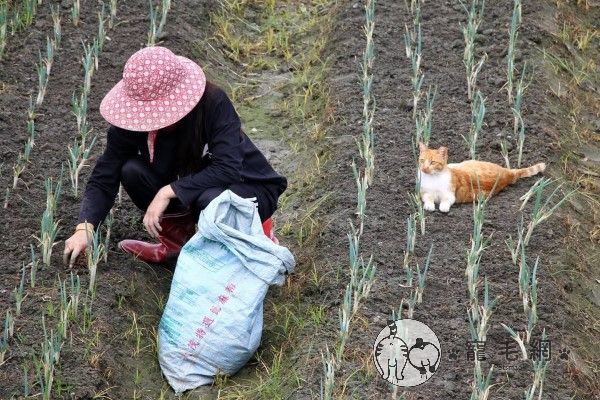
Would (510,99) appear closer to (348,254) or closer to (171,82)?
(348,254)

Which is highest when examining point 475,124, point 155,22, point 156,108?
point 156,108

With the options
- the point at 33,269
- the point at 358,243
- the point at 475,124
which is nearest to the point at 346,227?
the point at 358,243

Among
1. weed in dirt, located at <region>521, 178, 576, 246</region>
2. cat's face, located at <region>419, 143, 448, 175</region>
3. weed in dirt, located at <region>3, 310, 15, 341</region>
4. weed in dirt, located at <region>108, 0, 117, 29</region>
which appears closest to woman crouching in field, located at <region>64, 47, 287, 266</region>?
weed in dirt, located at <region>3, 310, 15, 341</region>

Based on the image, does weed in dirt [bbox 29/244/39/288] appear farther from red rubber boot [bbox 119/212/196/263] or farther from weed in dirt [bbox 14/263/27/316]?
red rubber boot [bbox 119/212/196/263]

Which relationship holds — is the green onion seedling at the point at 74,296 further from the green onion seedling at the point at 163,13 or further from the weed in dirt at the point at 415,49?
the green onion seedling at the point at 163,13

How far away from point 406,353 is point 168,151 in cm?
118

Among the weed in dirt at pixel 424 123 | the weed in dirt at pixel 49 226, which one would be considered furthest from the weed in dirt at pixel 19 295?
the weed in dirt at pixel 424 123

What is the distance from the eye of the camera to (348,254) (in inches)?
180

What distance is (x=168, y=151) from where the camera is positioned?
431 cm

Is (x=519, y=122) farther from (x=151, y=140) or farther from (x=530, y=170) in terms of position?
(x=151, y=140)

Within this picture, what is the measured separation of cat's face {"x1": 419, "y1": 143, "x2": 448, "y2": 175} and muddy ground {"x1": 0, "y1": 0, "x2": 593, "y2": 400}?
0.21m

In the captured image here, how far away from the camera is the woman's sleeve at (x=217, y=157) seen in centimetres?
421

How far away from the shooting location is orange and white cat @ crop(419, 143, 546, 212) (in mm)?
4730

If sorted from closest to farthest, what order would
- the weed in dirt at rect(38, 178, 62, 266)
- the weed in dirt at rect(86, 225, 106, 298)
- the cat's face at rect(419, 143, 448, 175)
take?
the weed in dirt at rect(86, 225, 106, 298) → the weed in dirt at rect(38, 178, 62, 266) → the cat's face at rect(419, 143, 448, 175)
